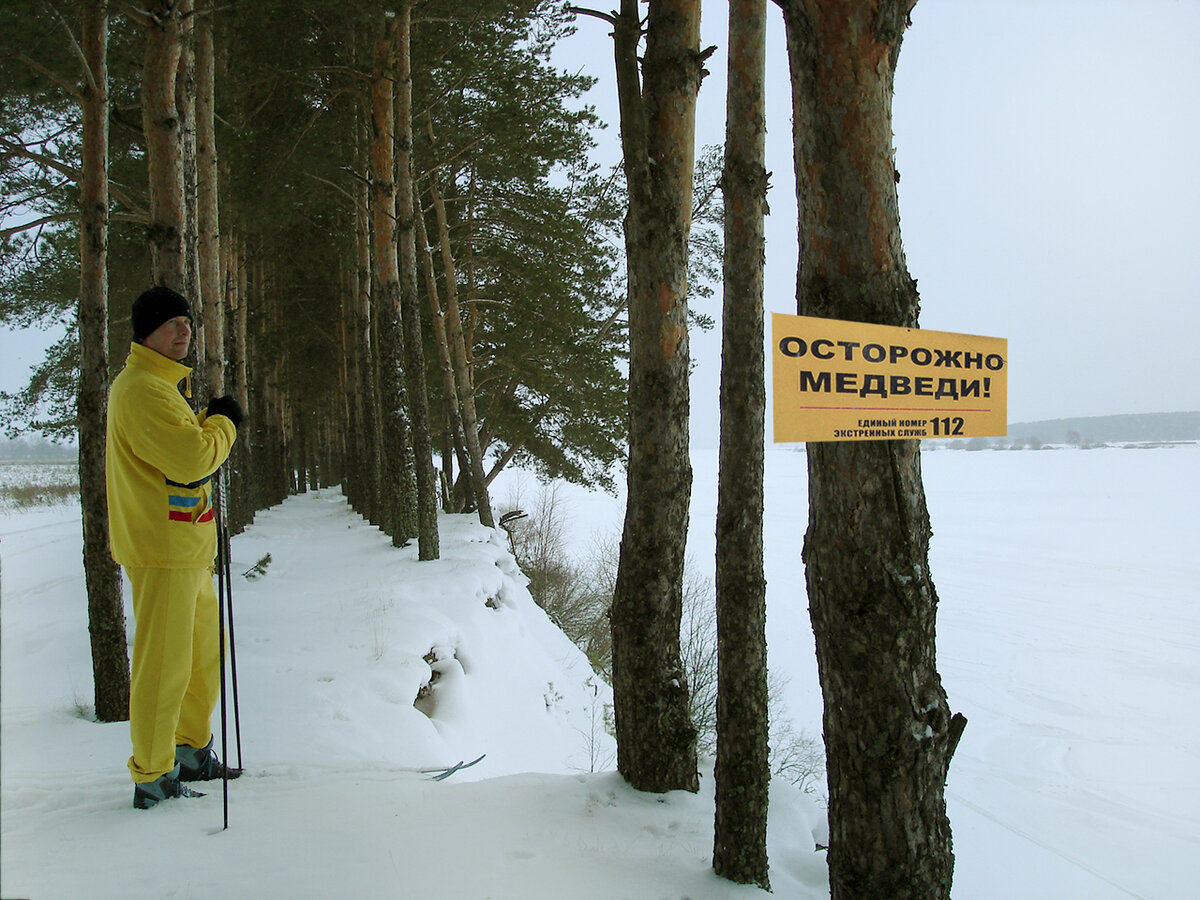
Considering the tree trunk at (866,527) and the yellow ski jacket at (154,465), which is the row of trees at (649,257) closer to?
the tree trunk at (866,527)

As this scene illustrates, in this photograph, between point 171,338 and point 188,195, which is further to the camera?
point 188,195

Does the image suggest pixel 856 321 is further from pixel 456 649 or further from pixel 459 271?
pixel 459 271

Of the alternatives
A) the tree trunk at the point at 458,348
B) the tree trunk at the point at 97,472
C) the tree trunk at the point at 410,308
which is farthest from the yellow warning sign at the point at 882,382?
the tree trunk at the point at 458,348

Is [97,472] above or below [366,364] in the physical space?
below

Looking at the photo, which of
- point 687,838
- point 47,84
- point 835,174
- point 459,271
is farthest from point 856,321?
point 459,271

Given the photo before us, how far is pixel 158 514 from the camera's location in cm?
271

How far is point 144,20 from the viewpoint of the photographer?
4.08m

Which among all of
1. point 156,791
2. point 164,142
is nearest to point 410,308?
point 164,142

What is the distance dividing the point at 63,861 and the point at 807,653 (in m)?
21.0

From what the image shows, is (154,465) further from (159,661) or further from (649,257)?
(649,257)

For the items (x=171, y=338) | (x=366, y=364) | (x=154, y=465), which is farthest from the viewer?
(x=366, y=364)

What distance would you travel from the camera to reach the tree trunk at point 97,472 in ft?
13.0

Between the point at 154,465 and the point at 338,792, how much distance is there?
1559mm

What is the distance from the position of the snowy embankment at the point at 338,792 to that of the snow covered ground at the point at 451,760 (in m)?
0.01
